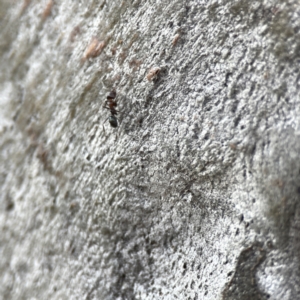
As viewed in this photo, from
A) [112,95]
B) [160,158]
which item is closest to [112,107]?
[112,95]

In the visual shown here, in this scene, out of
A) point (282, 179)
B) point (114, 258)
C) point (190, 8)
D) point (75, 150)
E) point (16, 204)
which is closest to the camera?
point (282, 179)

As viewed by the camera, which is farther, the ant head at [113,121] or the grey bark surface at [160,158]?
the ant head at [113,121]

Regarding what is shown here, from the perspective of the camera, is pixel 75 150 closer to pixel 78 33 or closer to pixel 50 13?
pixel 78 33

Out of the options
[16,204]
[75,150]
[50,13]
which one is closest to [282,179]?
[75,150]

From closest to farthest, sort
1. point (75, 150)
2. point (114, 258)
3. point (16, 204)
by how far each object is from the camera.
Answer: point (114, 258) → point (75, 150) → point (16, 204)

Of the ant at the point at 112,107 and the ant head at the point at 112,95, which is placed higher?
the ant head at the point at 112,95

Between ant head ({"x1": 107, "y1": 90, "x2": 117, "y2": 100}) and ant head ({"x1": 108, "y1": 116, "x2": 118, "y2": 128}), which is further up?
ant head ({"x1": 107, "y1": 90, "x2": 117, "y2": 100})

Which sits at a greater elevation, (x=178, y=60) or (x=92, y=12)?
(x=92, y=12)

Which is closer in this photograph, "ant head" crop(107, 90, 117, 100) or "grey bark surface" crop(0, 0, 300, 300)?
"grey bark surface" crop(0, 0, 300, 300)

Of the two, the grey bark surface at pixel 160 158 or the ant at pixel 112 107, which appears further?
the ant at pixel 112 107
